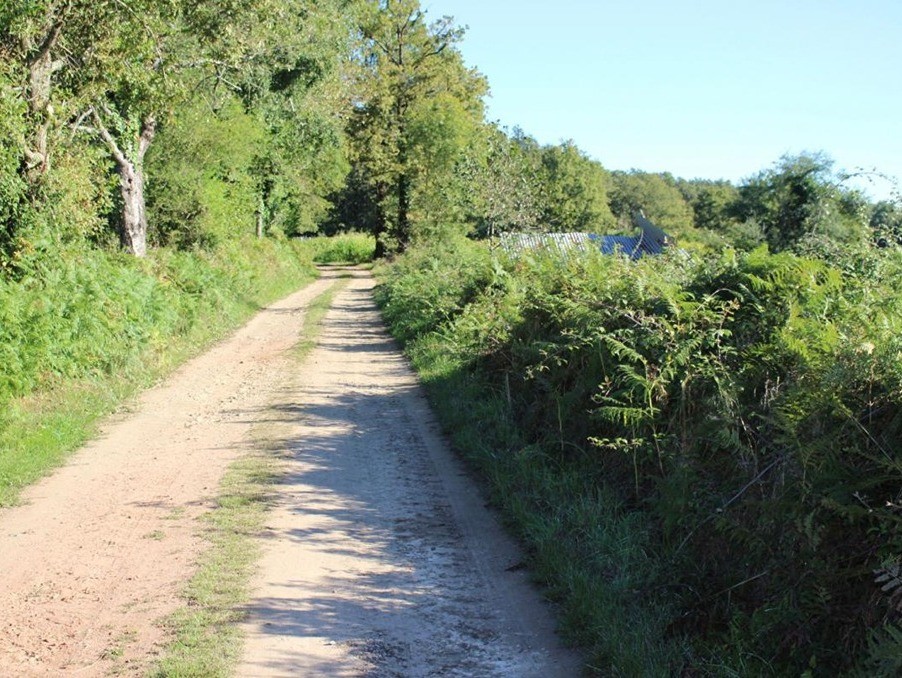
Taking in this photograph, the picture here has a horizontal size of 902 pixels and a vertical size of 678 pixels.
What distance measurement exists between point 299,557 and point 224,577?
2.08 ft

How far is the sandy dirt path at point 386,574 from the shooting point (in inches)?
203

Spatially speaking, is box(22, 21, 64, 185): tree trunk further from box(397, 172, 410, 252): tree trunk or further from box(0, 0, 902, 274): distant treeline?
box(397, 172, 410, 252): tree trunk

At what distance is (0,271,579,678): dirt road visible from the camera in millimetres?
5203

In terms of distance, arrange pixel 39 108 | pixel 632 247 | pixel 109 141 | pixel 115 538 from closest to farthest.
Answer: pixel 115 538, pixel 39 108, pixel 632 247, pixel 109 141

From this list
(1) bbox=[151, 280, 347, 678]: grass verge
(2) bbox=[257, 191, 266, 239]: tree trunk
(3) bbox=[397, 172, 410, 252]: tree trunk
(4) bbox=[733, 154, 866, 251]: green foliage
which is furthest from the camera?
(3) bbox=[397, 172, 410, 252]: tree trunk

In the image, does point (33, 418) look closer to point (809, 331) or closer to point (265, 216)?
point (809, 331)

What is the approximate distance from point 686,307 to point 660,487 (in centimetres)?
190

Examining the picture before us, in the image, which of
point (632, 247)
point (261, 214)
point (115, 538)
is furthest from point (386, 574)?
point (261, 214)

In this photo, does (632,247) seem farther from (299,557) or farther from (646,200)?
(646,200)

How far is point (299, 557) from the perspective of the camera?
263 inches

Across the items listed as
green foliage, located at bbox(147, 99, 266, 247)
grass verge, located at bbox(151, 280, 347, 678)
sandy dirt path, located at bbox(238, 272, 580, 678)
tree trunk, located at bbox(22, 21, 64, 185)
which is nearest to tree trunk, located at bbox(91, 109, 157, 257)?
green foliage, located at bbox(147, 99, 266, 247)

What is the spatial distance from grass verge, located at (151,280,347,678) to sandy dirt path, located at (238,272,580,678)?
0.44ft

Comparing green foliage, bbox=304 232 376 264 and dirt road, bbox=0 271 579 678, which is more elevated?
green foliage, bbox=304 232 376 264

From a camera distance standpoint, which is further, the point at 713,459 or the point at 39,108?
the point at 39,108
